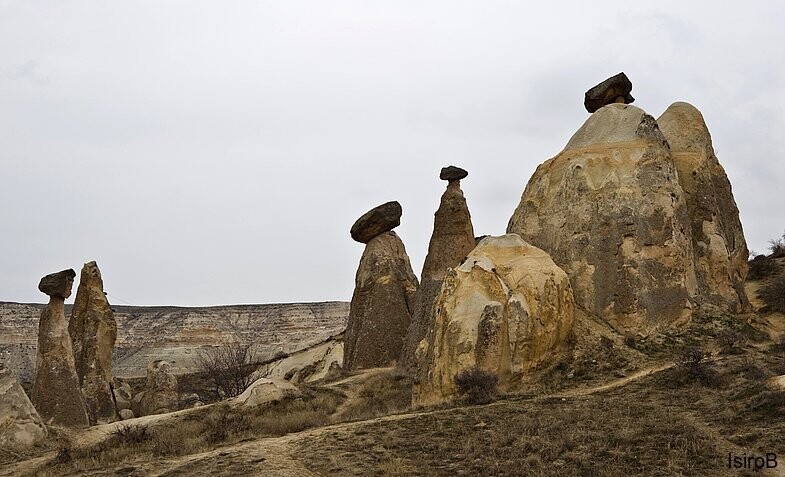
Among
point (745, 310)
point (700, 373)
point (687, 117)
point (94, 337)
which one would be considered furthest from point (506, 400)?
point (94, 337)

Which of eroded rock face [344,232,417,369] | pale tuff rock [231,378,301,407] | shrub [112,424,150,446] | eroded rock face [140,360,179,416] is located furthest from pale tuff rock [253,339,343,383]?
shrub [112,424,150,446]

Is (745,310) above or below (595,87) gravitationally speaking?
below

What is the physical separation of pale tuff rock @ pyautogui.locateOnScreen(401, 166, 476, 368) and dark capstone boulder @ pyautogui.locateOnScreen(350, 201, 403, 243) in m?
2.36

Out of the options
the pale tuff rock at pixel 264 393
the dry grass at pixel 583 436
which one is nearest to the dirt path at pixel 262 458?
the dry grass at pixel 583 436

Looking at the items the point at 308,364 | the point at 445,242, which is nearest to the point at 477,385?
the point at 445,242

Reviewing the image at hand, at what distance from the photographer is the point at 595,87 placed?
19.5 meters

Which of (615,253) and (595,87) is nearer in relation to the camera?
(615,253)

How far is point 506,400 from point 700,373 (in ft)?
9.16

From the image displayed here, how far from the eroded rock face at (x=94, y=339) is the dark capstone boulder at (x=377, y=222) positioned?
7.36 m

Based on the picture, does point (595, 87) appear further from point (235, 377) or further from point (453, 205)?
point (235, 377)

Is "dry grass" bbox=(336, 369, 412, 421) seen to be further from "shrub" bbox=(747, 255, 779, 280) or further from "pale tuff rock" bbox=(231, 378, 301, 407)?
"shrub" bbox=(747, 255, 779, 280)

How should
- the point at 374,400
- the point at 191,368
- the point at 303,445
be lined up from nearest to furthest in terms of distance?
1. the point at 303,445
2. the point at 374,400
3. the point at 191,368

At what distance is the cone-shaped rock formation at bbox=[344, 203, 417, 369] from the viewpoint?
20484 mm

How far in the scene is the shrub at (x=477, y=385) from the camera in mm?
11430
